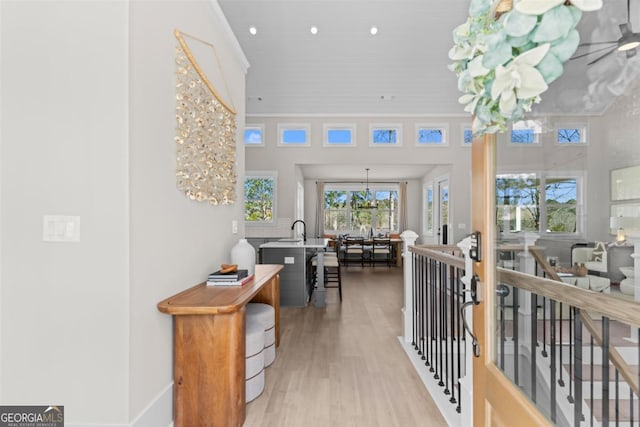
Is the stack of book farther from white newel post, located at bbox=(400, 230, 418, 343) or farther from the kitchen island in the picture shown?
the kitchen island

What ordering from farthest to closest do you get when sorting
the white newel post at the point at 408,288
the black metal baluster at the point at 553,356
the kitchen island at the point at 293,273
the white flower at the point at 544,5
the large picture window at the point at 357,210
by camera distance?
the large picture window at the point at 357,210, the kitchen island at the point at 293,273, the white newel post at the point at 408,288, the black metal baluster at the point at 553,356, the white flower at the point at 544,5

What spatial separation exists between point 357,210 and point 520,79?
32.3ft

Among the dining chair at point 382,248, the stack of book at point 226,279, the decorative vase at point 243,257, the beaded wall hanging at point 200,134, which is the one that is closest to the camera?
the beaded wall hanging at point 200,134

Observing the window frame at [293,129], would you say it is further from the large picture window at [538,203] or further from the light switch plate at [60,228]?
the large picture window at [538,203]

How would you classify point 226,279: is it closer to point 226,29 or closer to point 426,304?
point 426,304

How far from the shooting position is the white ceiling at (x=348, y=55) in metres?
4.59

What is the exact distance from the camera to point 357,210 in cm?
1044

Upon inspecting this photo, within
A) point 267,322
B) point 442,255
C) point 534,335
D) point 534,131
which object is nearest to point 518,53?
point 534,131

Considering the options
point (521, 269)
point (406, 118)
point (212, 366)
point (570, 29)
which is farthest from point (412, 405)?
point (406, 118)

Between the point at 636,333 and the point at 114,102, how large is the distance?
6.57ft

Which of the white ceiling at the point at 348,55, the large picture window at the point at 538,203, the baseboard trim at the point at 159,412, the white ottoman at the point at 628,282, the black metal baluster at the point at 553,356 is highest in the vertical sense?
the white ceiling at the point at 348,55

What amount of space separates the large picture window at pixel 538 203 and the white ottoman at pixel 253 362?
1791 mm

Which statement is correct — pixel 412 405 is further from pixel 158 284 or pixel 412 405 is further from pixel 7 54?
pixel 7 54

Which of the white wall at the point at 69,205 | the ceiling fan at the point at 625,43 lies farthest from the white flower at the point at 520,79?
the white wall at the point at 69,205
